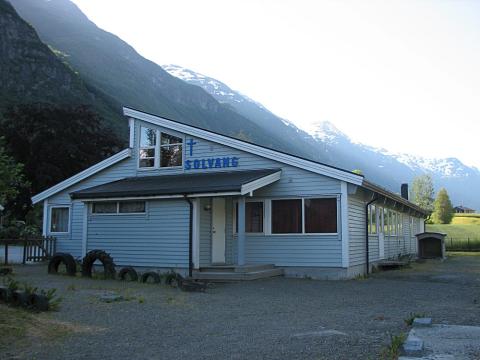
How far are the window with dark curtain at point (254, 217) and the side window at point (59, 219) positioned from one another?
25.5ft

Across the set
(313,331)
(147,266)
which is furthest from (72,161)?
(313,331)

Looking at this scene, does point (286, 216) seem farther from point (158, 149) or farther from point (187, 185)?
point (158, 149)

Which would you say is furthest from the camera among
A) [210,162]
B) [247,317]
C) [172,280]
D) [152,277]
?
[210,162]

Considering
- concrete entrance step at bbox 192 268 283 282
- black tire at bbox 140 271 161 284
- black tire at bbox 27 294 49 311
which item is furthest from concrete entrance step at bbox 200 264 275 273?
black tire at bbox 27 294 49 311

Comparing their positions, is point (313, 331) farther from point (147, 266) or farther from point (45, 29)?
A: point (45, 29)

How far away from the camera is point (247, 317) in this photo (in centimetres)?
852

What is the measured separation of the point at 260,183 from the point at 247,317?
6.81 m

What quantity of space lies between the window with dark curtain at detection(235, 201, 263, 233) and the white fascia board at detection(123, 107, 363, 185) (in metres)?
1.58

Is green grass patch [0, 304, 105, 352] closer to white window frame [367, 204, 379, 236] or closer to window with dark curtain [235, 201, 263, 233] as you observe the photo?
window with dark curtain [235, 201, 263, 233]

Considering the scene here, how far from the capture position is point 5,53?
3095 inches

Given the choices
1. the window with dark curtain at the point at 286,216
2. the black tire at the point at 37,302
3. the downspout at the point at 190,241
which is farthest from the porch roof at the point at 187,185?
the black tire at the point at 37,302

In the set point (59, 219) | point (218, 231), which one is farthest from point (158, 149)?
point (59, 219)

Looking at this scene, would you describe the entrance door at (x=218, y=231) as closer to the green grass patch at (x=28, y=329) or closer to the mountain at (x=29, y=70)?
the green grass patch at (x=28, y=329)

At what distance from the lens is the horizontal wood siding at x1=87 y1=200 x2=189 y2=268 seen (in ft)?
51.9
